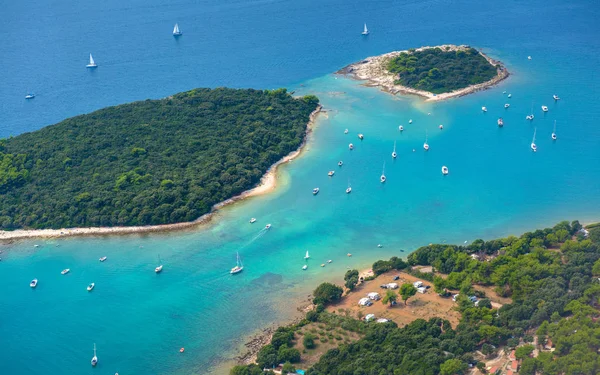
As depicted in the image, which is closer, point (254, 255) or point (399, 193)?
point (254, 255)

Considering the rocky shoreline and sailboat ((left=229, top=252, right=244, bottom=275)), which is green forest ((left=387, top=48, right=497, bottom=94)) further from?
the rocky shoreline

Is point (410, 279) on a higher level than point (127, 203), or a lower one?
lower

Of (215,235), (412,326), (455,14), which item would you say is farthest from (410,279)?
(455,14)

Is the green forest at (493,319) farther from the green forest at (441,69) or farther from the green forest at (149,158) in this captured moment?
the green forest at (441,69)

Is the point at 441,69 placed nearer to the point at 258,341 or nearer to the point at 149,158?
the point at 149,158

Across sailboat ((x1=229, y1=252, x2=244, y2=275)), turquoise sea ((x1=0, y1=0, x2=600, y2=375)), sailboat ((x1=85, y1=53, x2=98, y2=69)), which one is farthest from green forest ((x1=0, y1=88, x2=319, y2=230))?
sailboat ((x1=85, y1=53, x2=98, y2=69))

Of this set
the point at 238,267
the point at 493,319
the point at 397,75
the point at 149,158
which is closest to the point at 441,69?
the point at 397,75

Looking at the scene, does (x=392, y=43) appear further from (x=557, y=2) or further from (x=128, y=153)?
(x=128, y=153)
